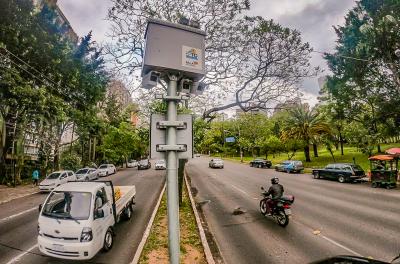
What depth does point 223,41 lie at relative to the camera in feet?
48.3

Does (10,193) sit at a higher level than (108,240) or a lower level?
higher

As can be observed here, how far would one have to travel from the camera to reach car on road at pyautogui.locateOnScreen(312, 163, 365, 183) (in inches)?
1067

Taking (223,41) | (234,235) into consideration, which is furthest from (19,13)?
(234,235)

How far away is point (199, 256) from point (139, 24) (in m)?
10.1

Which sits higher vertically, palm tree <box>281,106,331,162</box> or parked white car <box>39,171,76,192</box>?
palm tree <box>281,106,331,162</box>

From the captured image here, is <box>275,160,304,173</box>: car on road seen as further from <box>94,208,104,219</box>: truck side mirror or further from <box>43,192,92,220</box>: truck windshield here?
<box>43,192,92,220</box>: truck windshield

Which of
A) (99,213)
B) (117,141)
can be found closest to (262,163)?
(117,141)

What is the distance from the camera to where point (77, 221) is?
834 centimetres

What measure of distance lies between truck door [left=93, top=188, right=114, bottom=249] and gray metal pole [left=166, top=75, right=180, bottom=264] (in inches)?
195

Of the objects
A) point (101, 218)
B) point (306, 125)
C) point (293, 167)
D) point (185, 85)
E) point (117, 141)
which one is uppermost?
point (306, 125)

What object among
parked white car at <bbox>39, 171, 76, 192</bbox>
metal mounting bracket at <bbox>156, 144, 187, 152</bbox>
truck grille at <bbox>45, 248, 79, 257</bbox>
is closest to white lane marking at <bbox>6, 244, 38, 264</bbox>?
truck grille at <bbox>45, 248, 79, 257</bbox>

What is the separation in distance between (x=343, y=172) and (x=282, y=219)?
59.2 feet

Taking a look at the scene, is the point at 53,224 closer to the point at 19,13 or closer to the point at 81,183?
the point at 81,183

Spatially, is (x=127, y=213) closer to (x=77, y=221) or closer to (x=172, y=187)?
(x=77, y=221)
